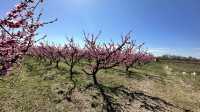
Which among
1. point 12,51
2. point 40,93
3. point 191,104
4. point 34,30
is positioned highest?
point 34,30

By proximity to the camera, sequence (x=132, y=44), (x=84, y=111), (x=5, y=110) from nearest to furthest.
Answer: (x=5, y=110), (x=84, y=111), (x=132, y=44)

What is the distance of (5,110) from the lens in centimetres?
1291

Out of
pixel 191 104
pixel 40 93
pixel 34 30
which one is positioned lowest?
pixel 191 104

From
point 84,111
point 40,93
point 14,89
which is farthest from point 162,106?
point 14,89

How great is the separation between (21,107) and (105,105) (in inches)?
179

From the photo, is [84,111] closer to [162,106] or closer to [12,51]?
[162,106]

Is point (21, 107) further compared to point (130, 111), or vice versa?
point (130, 111)

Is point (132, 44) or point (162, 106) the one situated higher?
point (132, 44)

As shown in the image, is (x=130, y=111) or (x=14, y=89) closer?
(x=130, y=111)

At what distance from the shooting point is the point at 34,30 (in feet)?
25.0

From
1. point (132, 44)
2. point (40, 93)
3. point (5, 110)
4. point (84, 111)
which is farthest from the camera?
point (132, 44)

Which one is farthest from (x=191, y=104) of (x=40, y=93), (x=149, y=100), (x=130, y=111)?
(x=40, y=93)

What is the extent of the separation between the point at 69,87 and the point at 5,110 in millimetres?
6118

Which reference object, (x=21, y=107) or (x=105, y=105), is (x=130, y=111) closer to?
(x=105, y=105)
